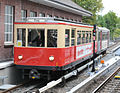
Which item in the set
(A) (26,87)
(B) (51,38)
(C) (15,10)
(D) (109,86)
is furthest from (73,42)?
(C) (15,10)

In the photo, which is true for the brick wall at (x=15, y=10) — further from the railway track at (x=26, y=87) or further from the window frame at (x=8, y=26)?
the railway track at (x=26, y=87)

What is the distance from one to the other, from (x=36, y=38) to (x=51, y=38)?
724 mm

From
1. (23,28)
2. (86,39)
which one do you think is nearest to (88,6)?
(86,39)

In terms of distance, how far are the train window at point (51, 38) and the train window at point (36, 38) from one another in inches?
11.0

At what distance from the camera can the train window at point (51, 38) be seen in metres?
11.4

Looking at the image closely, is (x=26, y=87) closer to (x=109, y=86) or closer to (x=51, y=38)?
(x=51, y=38)

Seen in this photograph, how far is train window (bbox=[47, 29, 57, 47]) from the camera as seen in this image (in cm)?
1143

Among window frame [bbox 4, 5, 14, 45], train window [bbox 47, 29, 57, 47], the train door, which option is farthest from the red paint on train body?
window frame [bbox 4, 5, 14, 45]

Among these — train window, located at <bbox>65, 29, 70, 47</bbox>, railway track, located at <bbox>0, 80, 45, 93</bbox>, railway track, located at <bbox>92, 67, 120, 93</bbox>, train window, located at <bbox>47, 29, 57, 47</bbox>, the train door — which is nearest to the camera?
railway track, located at <bbox>0, 80, 45, 93</bbox>

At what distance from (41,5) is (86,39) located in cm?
542

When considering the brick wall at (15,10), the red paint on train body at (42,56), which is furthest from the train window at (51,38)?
the brick wall at (15,10)

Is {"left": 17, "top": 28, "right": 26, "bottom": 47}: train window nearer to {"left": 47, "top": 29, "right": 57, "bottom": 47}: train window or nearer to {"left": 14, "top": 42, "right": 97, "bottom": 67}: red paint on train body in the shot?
{"left": 14, "top": 42, "right": 97, "bottom": 67}: red paint on train body

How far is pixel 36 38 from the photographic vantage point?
11.7m

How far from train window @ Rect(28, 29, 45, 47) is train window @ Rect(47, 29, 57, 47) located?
0.28 m
